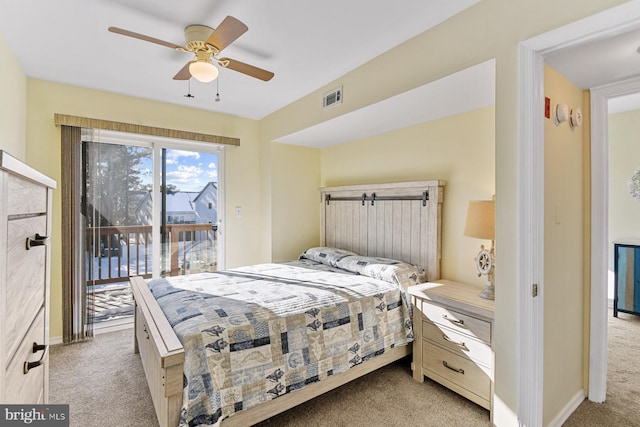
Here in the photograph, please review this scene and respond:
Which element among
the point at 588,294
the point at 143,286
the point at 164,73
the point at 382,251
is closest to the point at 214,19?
the point at 164,73

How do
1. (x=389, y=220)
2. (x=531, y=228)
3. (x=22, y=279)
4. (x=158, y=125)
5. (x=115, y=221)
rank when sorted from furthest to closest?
1. (x=158, y=125)
2. (x=115, y=221)
3. (x=389, y=220)
4. (x=531, y=228)
5. (x=22, y=279)

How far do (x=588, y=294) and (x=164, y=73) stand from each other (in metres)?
3.85

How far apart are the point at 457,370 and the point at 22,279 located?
7.76 ft

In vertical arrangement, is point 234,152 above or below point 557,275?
above

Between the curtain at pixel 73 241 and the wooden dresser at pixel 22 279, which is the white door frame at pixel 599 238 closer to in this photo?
the wooden dresser at pixel 22 279

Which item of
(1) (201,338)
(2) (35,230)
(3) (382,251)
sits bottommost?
(1) (201,338)

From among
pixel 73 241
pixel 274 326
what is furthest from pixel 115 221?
pixel 274 326

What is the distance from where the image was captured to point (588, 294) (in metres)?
2.17

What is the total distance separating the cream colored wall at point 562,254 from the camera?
5.89 feet

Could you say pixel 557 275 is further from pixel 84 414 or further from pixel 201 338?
pixel 84 414

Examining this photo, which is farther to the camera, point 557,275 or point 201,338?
point 557,275

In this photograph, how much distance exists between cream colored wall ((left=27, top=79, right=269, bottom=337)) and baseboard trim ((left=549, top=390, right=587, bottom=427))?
3126 millimetres

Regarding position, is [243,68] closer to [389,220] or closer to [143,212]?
[389,220]

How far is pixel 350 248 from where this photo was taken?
3723mm
